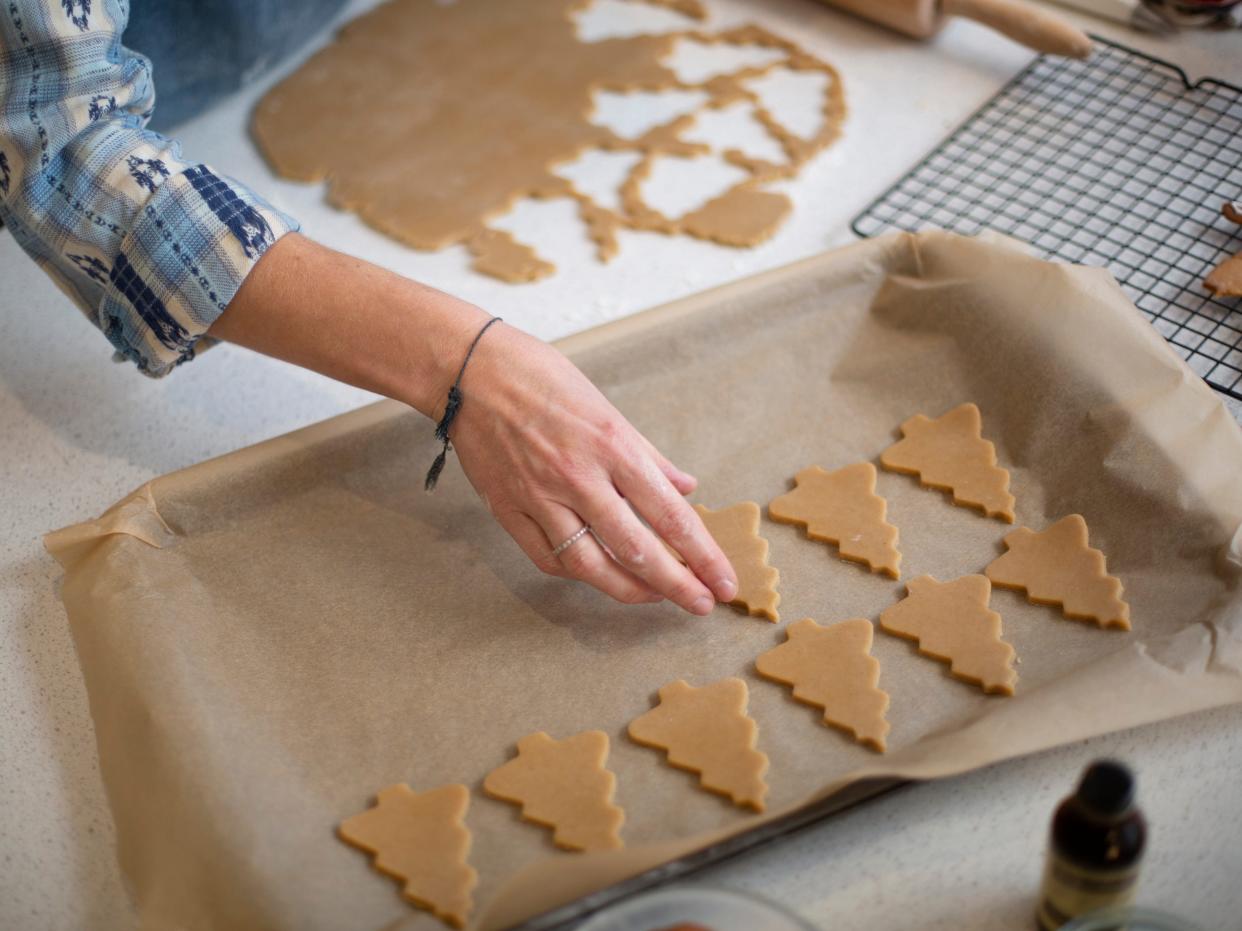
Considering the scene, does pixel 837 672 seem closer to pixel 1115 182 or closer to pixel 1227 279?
pixel 1227 279

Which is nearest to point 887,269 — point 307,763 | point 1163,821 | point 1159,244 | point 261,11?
point 1159,244

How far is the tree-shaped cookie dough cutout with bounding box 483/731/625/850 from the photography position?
32.9 inches

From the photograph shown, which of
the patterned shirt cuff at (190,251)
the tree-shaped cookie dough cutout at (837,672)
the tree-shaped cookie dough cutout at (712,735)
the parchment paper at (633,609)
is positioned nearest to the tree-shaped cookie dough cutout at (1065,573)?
the parchment paper at (633,609)

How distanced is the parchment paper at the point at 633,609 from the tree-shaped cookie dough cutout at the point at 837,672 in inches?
0.6

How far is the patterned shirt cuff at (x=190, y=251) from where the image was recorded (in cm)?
100

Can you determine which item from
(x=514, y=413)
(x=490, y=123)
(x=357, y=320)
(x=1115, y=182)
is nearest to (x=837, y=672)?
(x=514, y=413)

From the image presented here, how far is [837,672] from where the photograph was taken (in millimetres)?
920

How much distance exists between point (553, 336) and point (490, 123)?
0.39 meters

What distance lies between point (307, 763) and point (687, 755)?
0.28 m

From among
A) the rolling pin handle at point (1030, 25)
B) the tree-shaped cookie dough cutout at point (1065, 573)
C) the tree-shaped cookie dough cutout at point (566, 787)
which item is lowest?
the tree-shaped cookie dough cutout at point (566, 787)

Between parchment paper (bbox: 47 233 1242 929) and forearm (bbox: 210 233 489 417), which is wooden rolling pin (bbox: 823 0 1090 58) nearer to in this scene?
parchment paper (bbox: 47 233 1242 929)

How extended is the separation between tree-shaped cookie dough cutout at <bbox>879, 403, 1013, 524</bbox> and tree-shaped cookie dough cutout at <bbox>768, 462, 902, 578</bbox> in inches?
1.6

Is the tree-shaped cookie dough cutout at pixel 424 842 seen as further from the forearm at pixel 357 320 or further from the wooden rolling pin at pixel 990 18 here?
the wooden rolling pin at pixel 990 18

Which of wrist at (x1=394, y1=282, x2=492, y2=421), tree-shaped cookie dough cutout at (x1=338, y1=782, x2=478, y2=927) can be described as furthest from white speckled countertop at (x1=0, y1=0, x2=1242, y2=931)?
wrist at (x1=394, y1=282, x2=492, y2=421)
